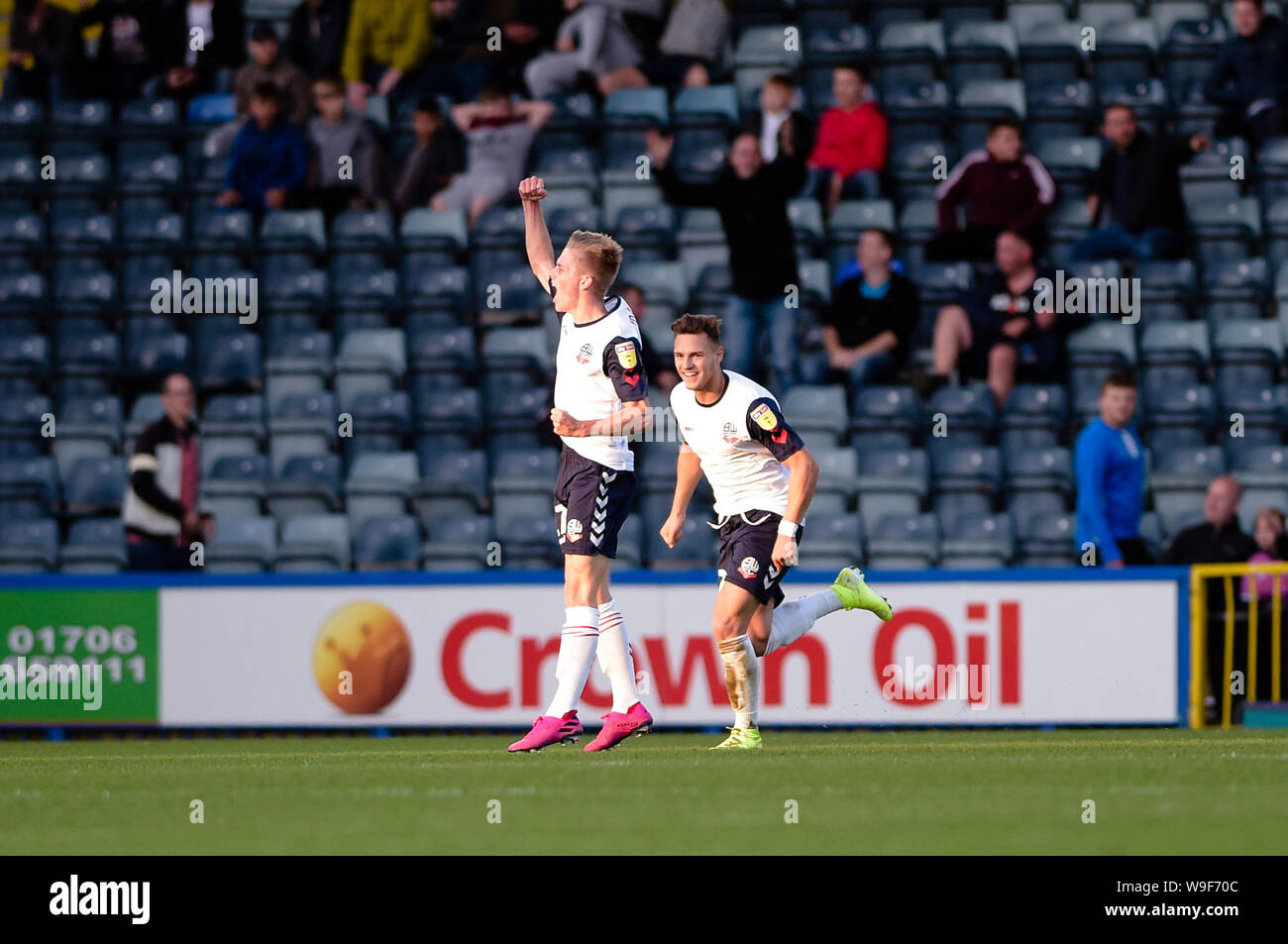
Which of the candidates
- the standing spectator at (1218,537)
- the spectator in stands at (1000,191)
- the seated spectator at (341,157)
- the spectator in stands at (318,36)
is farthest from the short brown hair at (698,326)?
the spectator in stands at (318,36)

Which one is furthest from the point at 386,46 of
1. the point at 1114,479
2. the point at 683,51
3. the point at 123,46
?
the point at 1114,479

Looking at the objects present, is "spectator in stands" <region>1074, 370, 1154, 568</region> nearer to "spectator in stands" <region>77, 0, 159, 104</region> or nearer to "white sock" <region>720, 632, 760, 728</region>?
"white sock" <region>720, 632, 760, 728</region>

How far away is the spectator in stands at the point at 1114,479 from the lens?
45.1 feet

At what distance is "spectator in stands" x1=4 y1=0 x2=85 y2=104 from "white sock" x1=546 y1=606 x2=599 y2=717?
11.8m

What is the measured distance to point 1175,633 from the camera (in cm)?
1348

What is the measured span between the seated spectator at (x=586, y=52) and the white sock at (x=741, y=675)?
968cm

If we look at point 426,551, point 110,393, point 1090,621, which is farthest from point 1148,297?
point 110,393

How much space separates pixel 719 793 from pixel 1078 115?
484 inches

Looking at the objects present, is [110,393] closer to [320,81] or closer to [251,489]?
[251,489]

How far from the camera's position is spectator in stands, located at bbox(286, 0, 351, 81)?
62.9ft

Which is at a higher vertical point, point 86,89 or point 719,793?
point 86,89

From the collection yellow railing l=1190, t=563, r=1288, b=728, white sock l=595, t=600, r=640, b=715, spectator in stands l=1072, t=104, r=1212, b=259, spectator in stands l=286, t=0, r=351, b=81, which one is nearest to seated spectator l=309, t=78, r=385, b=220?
spectator in stands l=286, t=0, r=351, b=81

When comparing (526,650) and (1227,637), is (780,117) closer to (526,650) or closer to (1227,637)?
(526,650)
